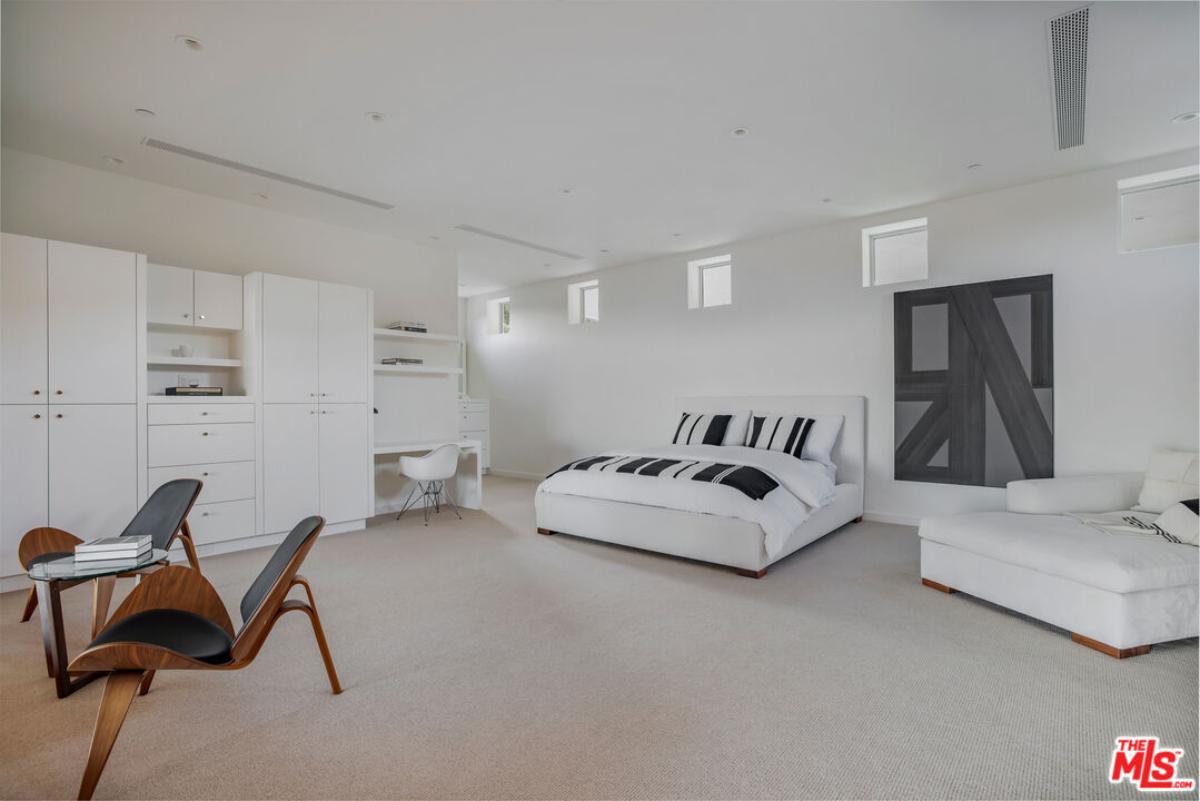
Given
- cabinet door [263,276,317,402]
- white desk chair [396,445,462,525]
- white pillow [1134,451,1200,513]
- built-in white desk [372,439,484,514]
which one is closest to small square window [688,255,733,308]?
built-in white desk [372,439,484,514]

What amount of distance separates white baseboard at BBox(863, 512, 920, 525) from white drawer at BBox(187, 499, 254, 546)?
199 inches

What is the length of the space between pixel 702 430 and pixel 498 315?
13.7ft

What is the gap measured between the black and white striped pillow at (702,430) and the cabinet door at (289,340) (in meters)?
3.25

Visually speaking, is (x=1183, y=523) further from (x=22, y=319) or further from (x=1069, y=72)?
(x=22, y=319)

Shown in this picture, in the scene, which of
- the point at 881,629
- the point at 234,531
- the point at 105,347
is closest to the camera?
the point at 881,629

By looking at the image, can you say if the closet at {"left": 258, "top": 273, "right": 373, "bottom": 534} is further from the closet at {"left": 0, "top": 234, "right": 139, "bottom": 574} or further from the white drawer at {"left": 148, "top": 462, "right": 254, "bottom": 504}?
the closet at {"left": 0, "top": 234, "right": 139, "bottom": 574}

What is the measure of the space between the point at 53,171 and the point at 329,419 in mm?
2368

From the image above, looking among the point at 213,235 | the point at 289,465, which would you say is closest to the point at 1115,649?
the point at 289,465

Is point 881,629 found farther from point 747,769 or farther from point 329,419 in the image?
point 329,419

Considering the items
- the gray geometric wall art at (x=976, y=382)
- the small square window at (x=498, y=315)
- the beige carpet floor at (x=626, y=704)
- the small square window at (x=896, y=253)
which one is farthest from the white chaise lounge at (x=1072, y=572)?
the small square window at (x=498, y=315)

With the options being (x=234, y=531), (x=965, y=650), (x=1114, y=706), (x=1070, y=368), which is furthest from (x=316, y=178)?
(x=1070, y=368)

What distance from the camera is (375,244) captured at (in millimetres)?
5625

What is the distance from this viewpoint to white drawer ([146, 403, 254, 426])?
388cm

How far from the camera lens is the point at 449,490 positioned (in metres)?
6.07
